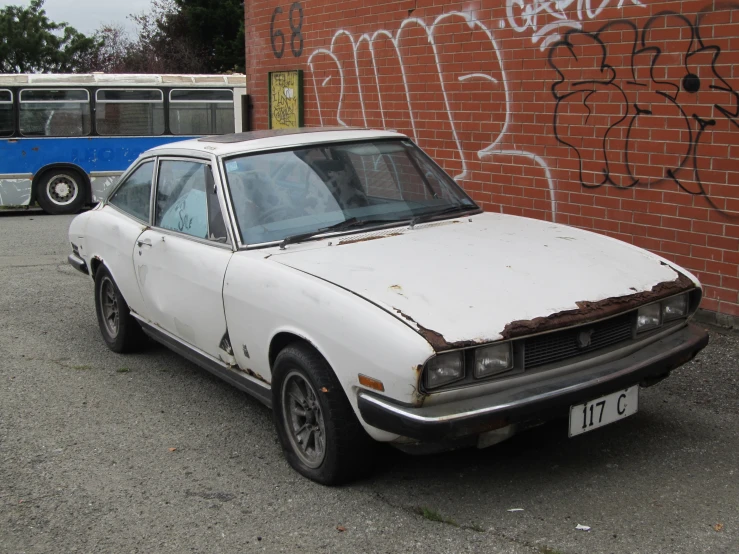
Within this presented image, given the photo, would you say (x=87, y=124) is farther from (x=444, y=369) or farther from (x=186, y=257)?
(x=444, y=369)

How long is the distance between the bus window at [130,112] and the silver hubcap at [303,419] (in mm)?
12834

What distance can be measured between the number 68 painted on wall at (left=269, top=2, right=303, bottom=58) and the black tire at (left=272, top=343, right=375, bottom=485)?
313 inches

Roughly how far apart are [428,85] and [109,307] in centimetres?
432

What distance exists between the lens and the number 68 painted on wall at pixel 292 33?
11039mm

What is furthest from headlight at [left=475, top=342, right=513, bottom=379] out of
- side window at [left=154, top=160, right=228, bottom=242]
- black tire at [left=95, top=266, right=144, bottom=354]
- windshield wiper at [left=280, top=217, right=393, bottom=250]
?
black tire at [left=95, top=266, right=144, bottom=354]

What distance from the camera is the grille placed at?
3.52 meters

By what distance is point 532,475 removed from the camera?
3904 mm

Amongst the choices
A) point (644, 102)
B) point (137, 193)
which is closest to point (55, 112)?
point (137, 193)

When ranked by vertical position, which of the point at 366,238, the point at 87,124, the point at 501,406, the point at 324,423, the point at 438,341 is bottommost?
the point at 324,423

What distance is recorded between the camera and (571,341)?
3.63 m

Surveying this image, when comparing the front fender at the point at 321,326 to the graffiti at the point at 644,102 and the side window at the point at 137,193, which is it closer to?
the side window at the point at 137,193

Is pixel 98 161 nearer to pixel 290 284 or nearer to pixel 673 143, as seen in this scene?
pixel 673 143

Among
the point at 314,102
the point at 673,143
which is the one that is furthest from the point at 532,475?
the point at 314,102

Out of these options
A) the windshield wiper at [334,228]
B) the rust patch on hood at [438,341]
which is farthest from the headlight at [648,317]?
the windshield wiper at [334,228]
